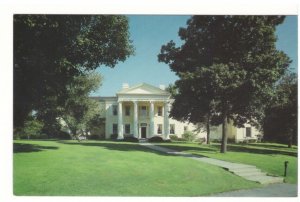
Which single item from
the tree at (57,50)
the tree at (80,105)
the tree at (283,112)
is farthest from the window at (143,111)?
the tree at (57,50)

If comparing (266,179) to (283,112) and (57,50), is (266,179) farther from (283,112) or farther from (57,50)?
(57,50)

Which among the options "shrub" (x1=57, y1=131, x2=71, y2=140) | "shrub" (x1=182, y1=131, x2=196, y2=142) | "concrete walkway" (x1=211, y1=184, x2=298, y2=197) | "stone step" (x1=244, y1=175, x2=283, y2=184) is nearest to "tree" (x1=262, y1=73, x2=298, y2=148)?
"stone step" (x1=244, y1=175, x2=283, y2=184)

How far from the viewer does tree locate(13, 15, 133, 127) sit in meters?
14.6

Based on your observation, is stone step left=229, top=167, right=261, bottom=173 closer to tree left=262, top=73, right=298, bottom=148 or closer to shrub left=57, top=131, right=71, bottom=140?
tree left=262, top=73, right=298, bottom=148

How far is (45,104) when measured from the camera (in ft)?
67.3

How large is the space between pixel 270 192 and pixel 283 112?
27.7ft

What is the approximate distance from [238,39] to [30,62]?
12.0m

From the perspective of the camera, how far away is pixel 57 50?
15953 millimetres

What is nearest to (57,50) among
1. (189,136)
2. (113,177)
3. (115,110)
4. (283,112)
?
(113,177)

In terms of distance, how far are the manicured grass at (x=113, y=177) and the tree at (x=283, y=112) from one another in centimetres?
537

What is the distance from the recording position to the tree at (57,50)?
14.6 m

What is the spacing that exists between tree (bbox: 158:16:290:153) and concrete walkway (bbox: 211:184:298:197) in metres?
7.84

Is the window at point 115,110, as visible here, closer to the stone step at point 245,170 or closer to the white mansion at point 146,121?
the white mansion at point 146,121

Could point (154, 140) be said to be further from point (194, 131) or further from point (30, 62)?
point (30, 62)
